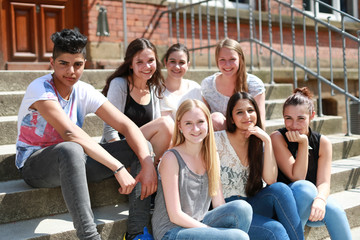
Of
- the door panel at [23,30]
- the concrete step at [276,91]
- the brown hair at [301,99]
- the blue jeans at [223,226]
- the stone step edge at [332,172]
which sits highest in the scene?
the door panel at [23,30]

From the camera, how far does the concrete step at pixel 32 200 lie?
2373mm

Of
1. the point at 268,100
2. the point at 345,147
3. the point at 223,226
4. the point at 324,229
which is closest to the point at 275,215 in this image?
the point at 223,226

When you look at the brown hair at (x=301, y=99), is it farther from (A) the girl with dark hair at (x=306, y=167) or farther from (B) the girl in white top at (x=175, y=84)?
(B) the girl in white top at (x=175, y=84)

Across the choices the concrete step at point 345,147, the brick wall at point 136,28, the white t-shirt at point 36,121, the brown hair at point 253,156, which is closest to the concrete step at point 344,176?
the concrete step at point 345,147

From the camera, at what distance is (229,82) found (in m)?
3.33

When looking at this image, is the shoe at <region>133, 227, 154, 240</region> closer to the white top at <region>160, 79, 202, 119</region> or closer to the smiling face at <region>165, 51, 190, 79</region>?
the white top at <region>160, 79, 202, 119</region>

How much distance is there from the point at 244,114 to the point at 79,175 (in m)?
1.09

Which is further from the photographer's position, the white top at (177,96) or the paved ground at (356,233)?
the white top at (177,96)

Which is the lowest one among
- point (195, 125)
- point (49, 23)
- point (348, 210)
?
point (348, 210)

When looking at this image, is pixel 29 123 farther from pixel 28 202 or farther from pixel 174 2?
pixel 174 2

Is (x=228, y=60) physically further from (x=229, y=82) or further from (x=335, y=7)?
(x=335, y=7)

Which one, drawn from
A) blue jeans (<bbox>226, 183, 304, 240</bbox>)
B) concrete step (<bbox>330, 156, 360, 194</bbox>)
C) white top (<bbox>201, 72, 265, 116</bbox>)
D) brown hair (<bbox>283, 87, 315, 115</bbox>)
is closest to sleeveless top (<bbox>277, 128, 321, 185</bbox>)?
brown hair (<bbox>283, 87, 315, 115</bbox>)

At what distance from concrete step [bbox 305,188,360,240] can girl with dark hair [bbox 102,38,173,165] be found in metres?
1.18

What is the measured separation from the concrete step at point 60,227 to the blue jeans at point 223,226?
1.10 ft
